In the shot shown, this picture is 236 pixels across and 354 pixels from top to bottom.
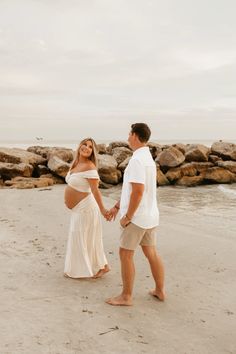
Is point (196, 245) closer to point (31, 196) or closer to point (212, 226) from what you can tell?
point (212, 226)

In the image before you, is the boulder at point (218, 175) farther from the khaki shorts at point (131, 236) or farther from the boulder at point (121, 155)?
the khaki shorts at point (131, 236)

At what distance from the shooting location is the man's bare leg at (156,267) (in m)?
4.65

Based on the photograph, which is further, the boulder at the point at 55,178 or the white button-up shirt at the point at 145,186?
the boulder at the point at 55,178

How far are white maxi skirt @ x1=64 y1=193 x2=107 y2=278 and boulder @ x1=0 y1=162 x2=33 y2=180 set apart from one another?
459 inches

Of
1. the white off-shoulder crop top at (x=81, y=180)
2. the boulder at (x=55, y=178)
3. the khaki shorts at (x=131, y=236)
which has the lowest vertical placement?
the boulder at (x=55, y=178)

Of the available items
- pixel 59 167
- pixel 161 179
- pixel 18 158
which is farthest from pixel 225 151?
pixel 18 158

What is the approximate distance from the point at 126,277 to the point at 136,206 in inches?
33.8

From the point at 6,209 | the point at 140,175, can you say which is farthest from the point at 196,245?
the point at 6,209

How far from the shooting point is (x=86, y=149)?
5277mm

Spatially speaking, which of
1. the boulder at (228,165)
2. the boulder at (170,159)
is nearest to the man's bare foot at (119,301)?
the boulder at (170,159)

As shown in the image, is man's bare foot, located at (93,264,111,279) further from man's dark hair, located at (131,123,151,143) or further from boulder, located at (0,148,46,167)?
boulder, located at (0,148,46,167)

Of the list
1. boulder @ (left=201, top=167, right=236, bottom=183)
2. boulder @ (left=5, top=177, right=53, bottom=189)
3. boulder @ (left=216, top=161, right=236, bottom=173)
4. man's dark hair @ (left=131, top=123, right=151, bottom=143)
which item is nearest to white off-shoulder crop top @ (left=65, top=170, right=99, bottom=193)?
man's dark hair @ (left=131, top=123, right=151, bottom=143)

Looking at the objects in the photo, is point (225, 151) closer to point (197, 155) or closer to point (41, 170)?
point (197, 155)

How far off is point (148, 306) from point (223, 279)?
154 centimetres
